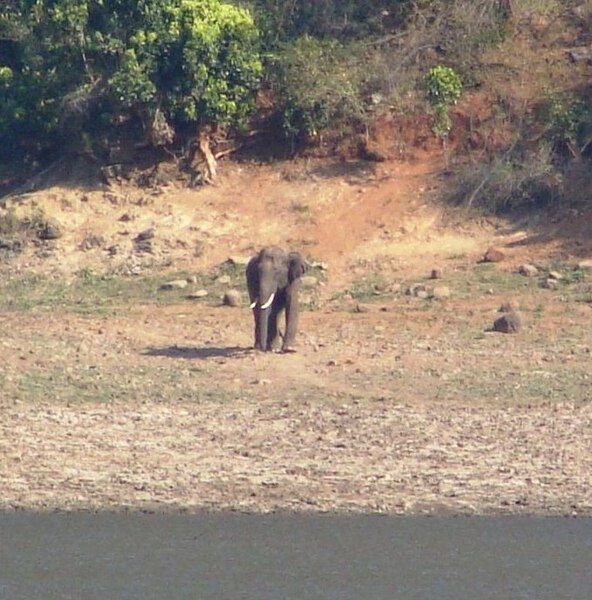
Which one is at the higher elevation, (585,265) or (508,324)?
(585,265)

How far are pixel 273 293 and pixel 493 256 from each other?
475 centimetres

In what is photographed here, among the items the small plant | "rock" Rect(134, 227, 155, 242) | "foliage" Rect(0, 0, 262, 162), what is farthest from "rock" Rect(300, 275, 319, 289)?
the small plant

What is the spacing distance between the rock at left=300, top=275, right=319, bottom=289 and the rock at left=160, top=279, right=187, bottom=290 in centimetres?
151

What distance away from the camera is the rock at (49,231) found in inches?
865

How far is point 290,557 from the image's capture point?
929 cm

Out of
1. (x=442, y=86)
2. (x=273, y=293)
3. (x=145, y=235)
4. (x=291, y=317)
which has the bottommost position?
(x=291, y=317)

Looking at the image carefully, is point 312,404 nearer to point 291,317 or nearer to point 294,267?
point 291,317

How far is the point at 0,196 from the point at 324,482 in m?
14.5

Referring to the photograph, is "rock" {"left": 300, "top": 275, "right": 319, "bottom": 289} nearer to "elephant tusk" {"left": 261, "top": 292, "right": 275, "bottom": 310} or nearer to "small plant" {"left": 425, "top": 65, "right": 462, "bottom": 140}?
"elephant tusk" {"left": 261, "top": 292, "right": 275, "bottom": 310}

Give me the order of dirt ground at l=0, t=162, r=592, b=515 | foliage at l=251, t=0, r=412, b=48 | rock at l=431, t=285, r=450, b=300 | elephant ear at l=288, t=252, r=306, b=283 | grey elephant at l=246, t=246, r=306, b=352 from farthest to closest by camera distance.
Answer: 1. foliage at l=251, t=0, r=412, b=48
2. rock at l=431, t=285, r=450, b=300
3. elephant ear at l=288, t=252, r=306, b=283
4. grey elephant at l=246, t=246, r=306, b=352
5. dirt ground at l=0, t=162, r=592, b=515

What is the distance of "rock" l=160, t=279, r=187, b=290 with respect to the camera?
779 inches

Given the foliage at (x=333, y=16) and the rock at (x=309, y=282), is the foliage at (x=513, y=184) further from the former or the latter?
Result: the foliage at (x=333, y=16)

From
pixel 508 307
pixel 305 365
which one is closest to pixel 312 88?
pixel 508 307

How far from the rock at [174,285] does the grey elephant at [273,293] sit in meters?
3.68
